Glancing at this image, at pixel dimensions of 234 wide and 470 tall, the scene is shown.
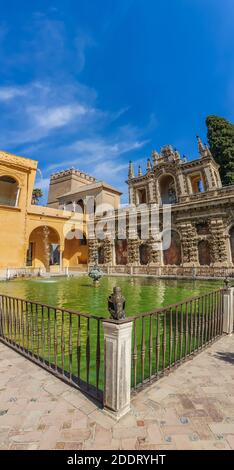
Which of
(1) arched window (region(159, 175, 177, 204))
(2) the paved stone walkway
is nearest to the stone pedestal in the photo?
(2) the paved stone walkway

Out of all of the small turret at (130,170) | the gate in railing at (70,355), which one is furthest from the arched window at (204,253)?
the gate in railing at (70,355)

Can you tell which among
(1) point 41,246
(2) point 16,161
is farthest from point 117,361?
(1) point 41,246

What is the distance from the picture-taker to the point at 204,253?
23.1 m

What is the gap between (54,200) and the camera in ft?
137

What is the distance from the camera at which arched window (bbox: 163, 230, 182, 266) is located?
24859 mm

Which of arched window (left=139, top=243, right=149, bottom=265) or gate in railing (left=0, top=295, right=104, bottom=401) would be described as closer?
gate in railing (left=0, top=295, right=104, bottom=401)

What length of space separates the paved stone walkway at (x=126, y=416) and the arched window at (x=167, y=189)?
30937 millimetres

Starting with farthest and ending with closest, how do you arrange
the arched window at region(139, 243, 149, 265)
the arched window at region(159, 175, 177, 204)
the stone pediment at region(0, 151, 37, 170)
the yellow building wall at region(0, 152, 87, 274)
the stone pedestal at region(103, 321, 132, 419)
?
1. the arched window at region(159, 175, 177, 204)
2. the arched window at region(139, 243, 149, 265)
3. the yellow building wall at region(0, 152, 87, 274)
4. the stone pediment at region(0, 151, 37, 170)
5. the stone pedestal at region(103, 321, 132, 419)

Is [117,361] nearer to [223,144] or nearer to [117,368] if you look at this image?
[117,368]

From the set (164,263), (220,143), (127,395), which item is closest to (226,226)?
(164,263)

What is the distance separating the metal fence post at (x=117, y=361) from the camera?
270cm

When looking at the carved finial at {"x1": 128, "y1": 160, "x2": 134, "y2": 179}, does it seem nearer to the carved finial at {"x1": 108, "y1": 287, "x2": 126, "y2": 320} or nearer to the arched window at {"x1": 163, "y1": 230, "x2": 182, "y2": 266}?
the arched window at {"x1": 163, "y1": 230, "x2": 182, "y2": 266}
